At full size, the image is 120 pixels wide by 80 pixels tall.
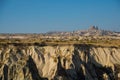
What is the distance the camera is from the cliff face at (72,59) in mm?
41250

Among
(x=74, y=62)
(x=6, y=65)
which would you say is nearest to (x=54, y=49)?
(x=74, y=62)

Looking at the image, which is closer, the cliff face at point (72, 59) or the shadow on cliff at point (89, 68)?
the cliff face at point (72, 59)

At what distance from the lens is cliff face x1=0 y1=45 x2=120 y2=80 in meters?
41.2

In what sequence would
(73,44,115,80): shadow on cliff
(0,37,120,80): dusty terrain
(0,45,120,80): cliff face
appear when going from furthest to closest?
(73,44,115,80): shadow on cliff < (0,37,120,80): dusty terrain < (0,45,120,80): cliff face

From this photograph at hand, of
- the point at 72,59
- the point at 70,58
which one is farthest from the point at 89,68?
the point at 70,58

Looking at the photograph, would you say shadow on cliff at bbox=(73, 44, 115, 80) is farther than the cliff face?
Yes

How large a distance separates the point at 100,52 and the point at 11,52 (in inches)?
626

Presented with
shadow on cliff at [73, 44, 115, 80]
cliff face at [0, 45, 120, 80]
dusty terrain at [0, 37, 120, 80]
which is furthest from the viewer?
shadow on cliff at [73, 44, 115, 80]

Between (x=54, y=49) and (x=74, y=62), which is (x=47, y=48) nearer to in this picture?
(x=54, y=49)

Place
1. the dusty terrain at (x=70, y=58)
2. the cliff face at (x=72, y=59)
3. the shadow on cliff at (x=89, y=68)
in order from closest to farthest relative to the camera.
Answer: the cliff face at (x=72, y=59), the dusty terrain at (x=70, y=58), the shadow on cliff at (x=89, y=68)

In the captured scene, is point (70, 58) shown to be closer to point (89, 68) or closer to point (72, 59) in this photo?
point (72, 59)

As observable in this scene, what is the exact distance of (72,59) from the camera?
150 feet

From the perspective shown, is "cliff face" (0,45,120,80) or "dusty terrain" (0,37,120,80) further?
"dusty terrain" (0,37,120,80)

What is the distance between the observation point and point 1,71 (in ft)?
90.4
